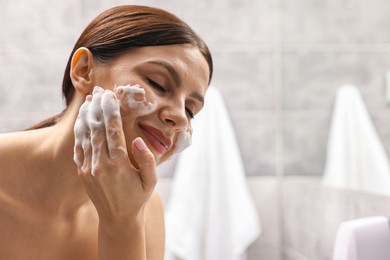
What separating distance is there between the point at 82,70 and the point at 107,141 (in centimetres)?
16

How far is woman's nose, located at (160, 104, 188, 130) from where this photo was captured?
2.65ft

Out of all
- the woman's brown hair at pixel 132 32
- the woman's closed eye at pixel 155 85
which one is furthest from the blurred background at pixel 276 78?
the woman's closed eye at pixel 155 85

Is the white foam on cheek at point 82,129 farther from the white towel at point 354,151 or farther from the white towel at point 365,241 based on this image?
the white towel at point 354,151

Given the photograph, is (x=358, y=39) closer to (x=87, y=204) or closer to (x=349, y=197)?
(x=349, y=197)

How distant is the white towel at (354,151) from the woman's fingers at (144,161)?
48cm

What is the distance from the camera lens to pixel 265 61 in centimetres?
157

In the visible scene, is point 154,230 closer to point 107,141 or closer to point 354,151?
point 107,141

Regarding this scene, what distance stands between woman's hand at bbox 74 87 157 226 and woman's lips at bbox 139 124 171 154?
4 cm

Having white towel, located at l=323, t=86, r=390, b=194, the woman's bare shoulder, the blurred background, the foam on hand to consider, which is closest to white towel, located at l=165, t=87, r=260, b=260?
the blurred background

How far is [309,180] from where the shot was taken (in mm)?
1478

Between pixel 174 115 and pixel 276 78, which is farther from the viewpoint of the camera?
pixel 276 78

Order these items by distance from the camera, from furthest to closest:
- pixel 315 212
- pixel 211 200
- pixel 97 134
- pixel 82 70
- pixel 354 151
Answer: pixel 211 200
pixel 315 212
pixel 354 151
pixel 82 70
pixel 97 134

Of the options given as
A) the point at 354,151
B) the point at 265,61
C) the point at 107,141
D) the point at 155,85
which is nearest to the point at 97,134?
the point at 107,141

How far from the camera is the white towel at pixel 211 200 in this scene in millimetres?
1463
